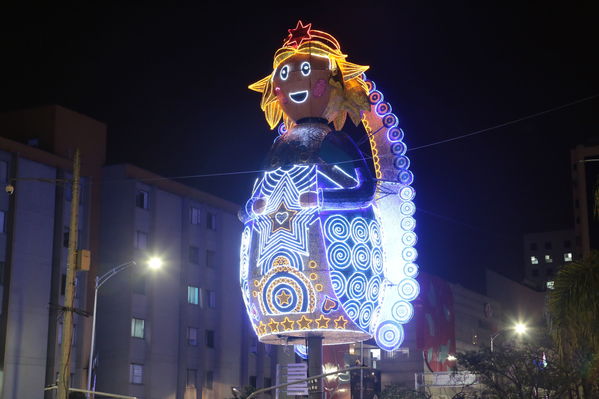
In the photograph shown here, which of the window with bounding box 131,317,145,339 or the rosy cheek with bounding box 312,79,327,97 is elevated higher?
the rosy cheek with bounding box 312,79,327,97

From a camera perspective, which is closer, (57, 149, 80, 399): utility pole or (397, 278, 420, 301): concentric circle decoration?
(57, 149, 80, 399): utility pole

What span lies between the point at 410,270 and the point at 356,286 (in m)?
2.93

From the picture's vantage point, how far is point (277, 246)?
34281mm

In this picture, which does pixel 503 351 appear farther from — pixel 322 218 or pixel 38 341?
pixel 38 341

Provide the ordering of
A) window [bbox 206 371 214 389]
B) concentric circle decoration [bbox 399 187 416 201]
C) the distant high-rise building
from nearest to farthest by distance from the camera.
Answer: concentric circle decoration [bbox 399 187 416 201], window [bbox 206 371 214 389], the distant high-rise building

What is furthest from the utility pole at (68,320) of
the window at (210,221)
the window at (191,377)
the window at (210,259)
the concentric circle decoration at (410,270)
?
the window at (210,221)

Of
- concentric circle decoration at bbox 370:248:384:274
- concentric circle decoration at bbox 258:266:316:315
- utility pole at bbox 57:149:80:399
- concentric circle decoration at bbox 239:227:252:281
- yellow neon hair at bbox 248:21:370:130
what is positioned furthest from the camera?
yellow neon hair at bbox 248:21:370:130

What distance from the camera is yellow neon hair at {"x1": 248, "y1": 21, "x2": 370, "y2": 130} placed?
36.8 m

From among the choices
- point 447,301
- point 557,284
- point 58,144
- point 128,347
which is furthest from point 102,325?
point 557,284

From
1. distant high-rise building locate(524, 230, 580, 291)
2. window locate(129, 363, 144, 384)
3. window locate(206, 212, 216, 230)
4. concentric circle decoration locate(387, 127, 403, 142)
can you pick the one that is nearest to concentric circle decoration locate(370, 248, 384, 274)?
concentric circle decoration locate(387, 127, 403, 142)

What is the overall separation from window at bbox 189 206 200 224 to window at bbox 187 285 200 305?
4950mm

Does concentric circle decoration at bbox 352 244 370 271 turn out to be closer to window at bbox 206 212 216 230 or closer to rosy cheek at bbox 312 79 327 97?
rosy cheek at bbox 312 79 327 97

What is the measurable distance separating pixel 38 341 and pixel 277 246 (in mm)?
24440

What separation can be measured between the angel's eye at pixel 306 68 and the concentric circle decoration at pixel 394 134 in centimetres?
437
